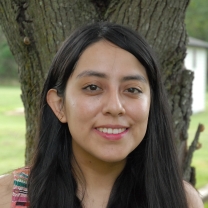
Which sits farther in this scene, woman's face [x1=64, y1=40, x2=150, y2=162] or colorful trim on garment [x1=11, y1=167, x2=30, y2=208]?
colorful trim on garment [x1=11, y1=167, x2=30, y2=208]

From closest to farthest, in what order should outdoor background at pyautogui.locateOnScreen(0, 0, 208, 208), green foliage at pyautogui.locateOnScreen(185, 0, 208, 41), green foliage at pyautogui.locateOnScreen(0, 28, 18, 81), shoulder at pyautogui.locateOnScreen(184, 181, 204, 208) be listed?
1. shoulder at pyautogui.locateOnScreen(184, 181, 204, 208)
2. outdoor background at pyautogui.locateOnScreen(0, 0, 208, 208)
3. green foliage at pyautogui.locateOnScreen(185, 0, 208, 41)
4. green foliage at pyautogui.locateOnScreen(0, 28, 18, 81)

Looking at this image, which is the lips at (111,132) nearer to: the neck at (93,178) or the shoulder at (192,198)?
the neck at (93,178)

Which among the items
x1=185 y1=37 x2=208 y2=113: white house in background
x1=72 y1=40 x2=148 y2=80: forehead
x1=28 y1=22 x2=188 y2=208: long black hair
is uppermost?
x1=185 y1=37 x2=208 y2=113: white house in background

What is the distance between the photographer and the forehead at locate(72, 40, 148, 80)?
2.08m

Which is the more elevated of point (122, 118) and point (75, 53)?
point (75, 53)

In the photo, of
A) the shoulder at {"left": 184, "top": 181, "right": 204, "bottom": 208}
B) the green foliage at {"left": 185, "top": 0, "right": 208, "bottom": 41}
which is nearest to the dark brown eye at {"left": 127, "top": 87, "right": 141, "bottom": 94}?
the shoulder at {"left": 184, "top": 181, "right": 204, "bottom": 208}

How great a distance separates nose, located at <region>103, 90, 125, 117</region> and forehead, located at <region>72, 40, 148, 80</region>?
0.10 meters

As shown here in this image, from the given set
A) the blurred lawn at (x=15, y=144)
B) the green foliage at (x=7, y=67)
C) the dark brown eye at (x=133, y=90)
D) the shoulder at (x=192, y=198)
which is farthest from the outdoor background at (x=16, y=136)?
the green foliage at (x=7, y=67)

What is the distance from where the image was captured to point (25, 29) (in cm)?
276

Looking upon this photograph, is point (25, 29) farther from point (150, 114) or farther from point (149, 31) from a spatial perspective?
point (150, 114)

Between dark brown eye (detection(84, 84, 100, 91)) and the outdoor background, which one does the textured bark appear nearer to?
dark brown eye (detection(84, 84, 100, 91))

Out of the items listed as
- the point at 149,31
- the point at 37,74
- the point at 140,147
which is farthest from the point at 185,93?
the point at 37,74

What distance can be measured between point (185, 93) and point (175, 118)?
0.17 meters

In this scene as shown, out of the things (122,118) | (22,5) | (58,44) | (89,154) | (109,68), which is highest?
(22,5)
